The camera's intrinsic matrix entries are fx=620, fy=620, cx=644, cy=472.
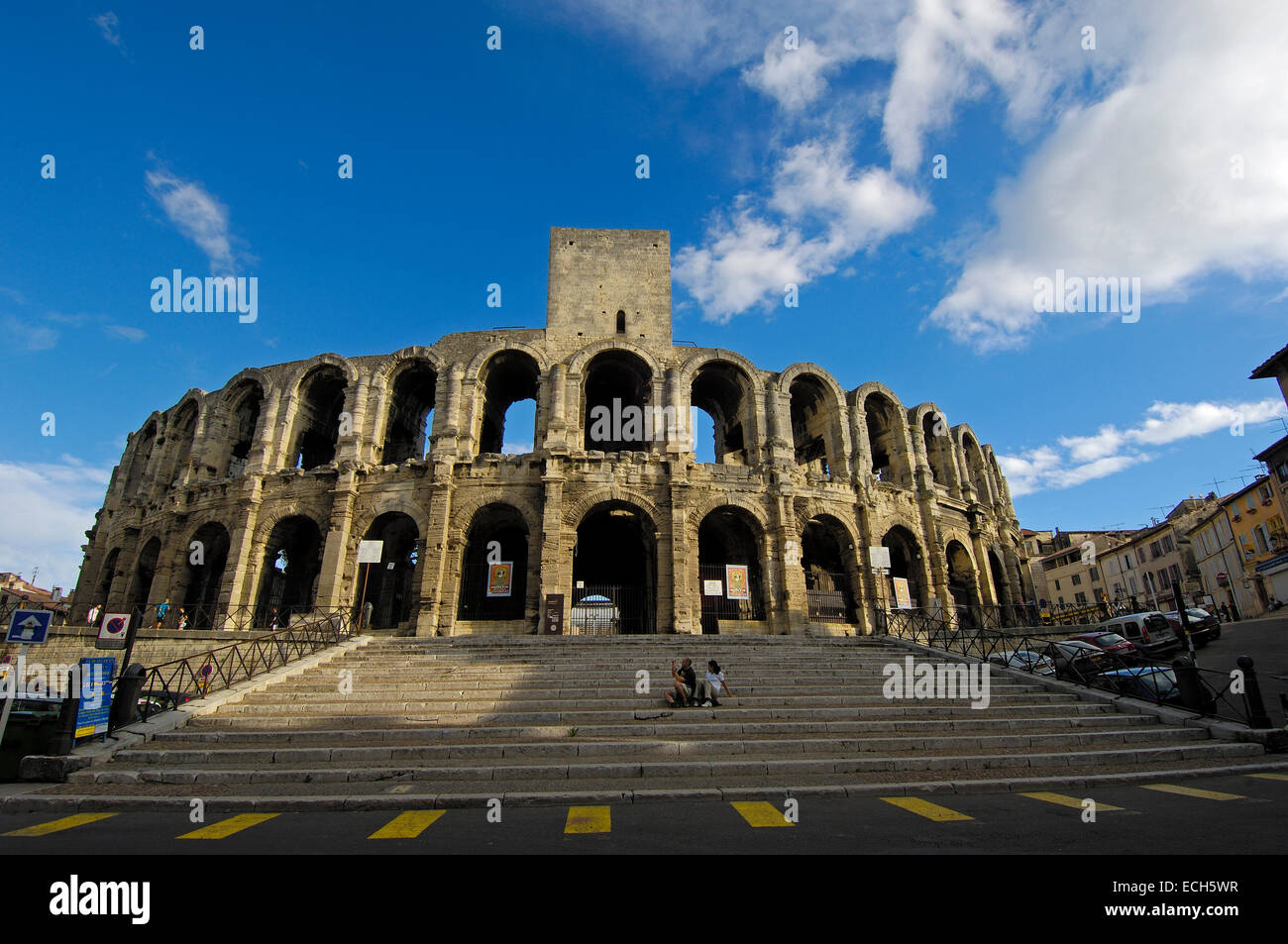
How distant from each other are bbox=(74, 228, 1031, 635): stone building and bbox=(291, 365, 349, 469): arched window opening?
5.1 inches

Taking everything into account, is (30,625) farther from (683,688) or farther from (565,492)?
(565,492)

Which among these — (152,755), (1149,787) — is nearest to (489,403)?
(152,755)

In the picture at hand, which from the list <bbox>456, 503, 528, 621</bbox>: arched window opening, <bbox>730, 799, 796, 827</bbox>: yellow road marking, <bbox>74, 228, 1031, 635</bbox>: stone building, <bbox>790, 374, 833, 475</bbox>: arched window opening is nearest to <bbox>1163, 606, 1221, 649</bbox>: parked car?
<bbox>74, 228, 1031, 635</bbox>: stone building

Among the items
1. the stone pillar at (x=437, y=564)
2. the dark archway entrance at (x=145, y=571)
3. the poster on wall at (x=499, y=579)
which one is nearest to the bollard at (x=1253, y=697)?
the poster on wall at (x=499, y=579)

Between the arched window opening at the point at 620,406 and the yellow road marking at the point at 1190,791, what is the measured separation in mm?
17725

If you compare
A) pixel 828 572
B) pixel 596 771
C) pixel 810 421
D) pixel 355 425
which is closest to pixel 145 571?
pixel 355 425

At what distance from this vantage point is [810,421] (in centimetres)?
2852

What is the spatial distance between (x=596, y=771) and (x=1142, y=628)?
22.7 metres

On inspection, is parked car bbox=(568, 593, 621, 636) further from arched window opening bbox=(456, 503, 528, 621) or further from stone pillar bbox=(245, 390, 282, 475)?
stone pillar bbox=(245, 390, 282, 475)

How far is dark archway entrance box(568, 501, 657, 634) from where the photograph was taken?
73.1ft

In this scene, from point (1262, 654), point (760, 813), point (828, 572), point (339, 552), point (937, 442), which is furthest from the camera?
point (937, 442)

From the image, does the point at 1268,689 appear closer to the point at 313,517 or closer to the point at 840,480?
the point at 840,480

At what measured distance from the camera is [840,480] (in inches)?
985
